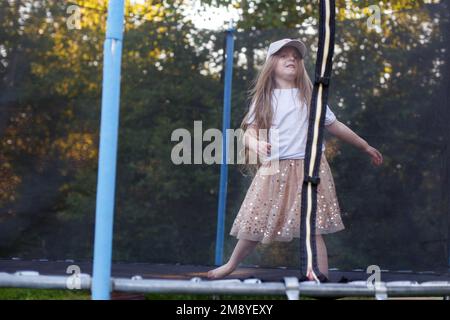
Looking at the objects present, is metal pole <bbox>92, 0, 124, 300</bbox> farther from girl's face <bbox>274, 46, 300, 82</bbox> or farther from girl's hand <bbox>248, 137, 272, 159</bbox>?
girl's face <bbox>274, 46, 300, 82</bbox>

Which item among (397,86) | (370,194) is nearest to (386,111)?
(397,86)

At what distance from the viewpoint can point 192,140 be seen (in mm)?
3475

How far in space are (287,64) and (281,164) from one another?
42 centimetres

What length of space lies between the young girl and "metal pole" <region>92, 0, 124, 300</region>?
0.82 metres

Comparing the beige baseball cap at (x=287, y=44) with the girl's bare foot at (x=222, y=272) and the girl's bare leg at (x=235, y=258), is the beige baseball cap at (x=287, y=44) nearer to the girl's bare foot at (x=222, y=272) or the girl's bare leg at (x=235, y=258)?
the girl's bare leg at (x=235, y=258)

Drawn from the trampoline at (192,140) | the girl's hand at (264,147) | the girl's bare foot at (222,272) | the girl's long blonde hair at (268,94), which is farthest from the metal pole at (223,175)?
the girl's hand at (264,147)

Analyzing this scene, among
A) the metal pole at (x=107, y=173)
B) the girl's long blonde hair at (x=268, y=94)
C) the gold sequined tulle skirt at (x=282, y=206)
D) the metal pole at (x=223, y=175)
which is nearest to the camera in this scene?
the metal pole at (x=107, y=173)

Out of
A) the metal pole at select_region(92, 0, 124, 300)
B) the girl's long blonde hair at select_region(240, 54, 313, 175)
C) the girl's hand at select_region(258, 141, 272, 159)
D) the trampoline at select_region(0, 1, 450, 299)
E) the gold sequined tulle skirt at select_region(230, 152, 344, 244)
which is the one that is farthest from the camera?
the trampoline at select_region(0, 1, 450, 299)

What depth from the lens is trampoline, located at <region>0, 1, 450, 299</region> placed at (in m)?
3.10

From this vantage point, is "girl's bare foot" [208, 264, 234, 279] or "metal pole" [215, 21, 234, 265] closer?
"girl's bare foot" [208, 264, 234, 279]

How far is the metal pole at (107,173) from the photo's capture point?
5.76 feet

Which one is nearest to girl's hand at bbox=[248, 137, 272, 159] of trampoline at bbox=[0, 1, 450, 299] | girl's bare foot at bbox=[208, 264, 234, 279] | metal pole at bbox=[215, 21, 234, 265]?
girl's bare foot at bbox=[208, 264, 234, 279]

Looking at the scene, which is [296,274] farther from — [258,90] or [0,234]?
[0,234]

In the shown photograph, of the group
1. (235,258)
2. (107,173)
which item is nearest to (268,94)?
(235,258)
